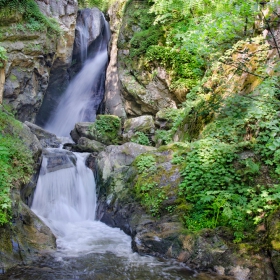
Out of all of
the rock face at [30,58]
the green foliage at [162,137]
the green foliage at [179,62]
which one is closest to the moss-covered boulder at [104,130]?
the green foliage at [162,137]

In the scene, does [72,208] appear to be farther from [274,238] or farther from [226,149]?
[274,238]

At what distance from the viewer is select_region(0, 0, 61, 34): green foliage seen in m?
11.4

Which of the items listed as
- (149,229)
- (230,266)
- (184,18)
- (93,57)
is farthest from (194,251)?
(93,57)

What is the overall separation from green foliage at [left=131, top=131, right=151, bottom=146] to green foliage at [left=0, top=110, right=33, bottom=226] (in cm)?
535

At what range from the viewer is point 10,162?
235 inches

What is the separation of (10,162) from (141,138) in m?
6.45

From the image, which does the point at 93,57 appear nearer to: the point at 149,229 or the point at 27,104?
the point at 27,104

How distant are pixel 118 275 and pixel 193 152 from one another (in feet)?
9.79

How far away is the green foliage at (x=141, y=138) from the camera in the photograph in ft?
38.2

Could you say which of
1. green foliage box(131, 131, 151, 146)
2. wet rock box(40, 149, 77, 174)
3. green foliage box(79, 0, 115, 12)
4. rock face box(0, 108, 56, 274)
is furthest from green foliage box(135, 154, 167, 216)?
green foliage box(79, 0, 115, 12)

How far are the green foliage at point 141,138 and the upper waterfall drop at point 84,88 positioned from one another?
633 centimetres

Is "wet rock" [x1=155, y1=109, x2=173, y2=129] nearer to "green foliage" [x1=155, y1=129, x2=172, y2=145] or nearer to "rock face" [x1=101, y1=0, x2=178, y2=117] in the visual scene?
"green foliage" [x1=155, y1=129, x2=172, y2=145]

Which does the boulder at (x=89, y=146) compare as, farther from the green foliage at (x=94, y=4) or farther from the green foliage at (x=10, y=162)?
the green foliage at (x=94, y=4)

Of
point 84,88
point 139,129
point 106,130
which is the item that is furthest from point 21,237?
point 84,88
